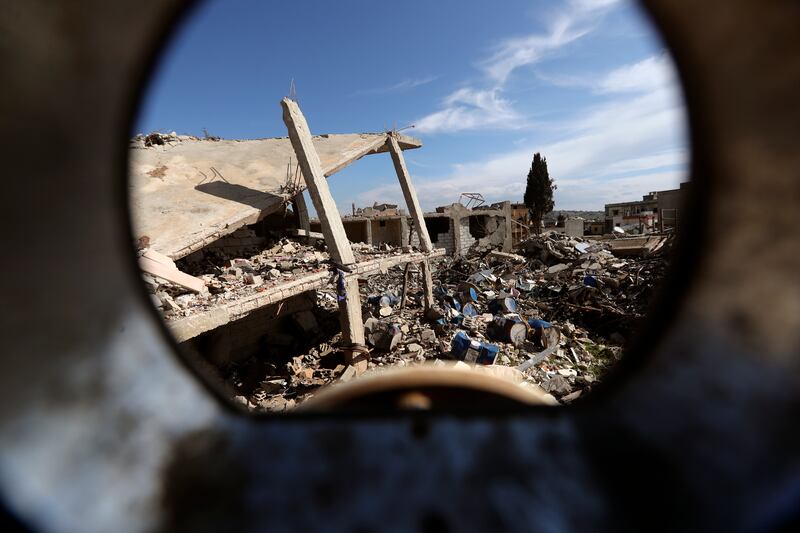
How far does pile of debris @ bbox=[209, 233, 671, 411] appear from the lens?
7.15 meters

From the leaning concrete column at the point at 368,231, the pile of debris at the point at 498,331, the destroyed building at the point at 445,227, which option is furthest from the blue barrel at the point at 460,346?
the leaning concrete column at the point at 368,231

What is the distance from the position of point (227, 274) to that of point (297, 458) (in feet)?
25.1

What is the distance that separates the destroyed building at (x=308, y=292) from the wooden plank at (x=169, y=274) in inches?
1.1

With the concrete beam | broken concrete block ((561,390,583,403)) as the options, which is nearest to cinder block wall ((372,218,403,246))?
the concrete beam

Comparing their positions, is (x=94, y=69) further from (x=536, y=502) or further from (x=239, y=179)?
(x=239, y=179)

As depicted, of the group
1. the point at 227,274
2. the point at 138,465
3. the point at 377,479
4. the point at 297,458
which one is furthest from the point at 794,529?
the point at 227,274

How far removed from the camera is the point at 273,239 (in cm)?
995

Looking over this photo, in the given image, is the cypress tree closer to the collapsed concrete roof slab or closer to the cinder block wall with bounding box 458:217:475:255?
the cinder block wall with bounding box 458:217:475:255

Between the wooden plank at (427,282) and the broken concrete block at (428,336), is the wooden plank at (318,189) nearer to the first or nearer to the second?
the broken concrete block at (428,336)

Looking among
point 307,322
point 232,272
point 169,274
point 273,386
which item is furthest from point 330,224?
point 307,322

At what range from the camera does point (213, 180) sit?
8961mm

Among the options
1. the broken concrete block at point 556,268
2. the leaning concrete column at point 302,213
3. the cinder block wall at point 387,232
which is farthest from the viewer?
the cinder block wall at point 387,232

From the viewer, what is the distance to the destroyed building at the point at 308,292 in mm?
6586

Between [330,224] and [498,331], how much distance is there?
4.90 meters
